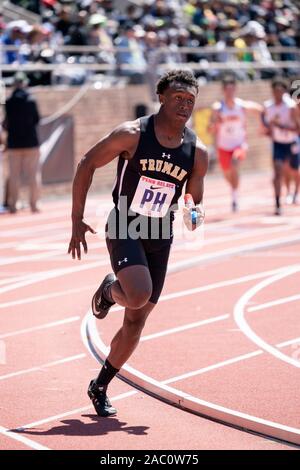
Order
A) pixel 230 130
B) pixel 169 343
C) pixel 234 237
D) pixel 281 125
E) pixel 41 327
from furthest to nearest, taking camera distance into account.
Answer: pixel 230 130, pixel 281 125, pixel 234 237, pixel 41 327, pixel 169 343

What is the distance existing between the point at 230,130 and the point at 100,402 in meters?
12.4

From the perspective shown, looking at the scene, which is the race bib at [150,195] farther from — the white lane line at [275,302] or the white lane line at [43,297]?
the white lane line at [43,297]

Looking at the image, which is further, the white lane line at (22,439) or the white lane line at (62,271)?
the white lane line at (62,271)

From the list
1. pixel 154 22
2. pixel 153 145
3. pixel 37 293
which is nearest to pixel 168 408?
pixel 153 145

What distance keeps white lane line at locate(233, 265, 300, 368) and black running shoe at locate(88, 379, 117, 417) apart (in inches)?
69.9

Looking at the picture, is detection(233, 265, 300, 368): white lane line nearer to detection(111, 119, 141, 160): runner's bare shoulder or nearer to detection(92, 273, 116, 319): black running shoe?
detection(92, 273, 116, 319): black running shoe

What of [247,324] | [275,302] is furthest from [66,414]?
[275,302]

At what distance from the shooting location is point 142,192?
292 inches

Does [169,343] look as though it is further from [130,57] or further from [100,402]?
[130,57]

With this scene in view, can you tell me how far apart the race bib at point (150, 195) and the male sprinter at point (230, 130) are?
466 inches

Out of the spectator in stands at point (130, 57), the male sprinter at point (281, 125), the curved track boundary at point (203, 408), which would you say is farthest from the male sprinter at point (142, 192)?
the spectator in stands at point (130, 57)

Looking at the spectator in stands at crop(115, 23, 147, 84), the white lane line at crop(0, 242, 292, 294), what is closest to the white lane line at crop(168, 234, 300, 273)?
the white lane line at crop(0, 242, 292, 294)

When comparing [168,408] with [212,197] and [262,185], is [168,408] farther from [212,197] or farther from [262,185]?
[262,185]

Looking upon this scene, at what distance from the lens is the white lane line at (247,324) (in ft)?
29.1
